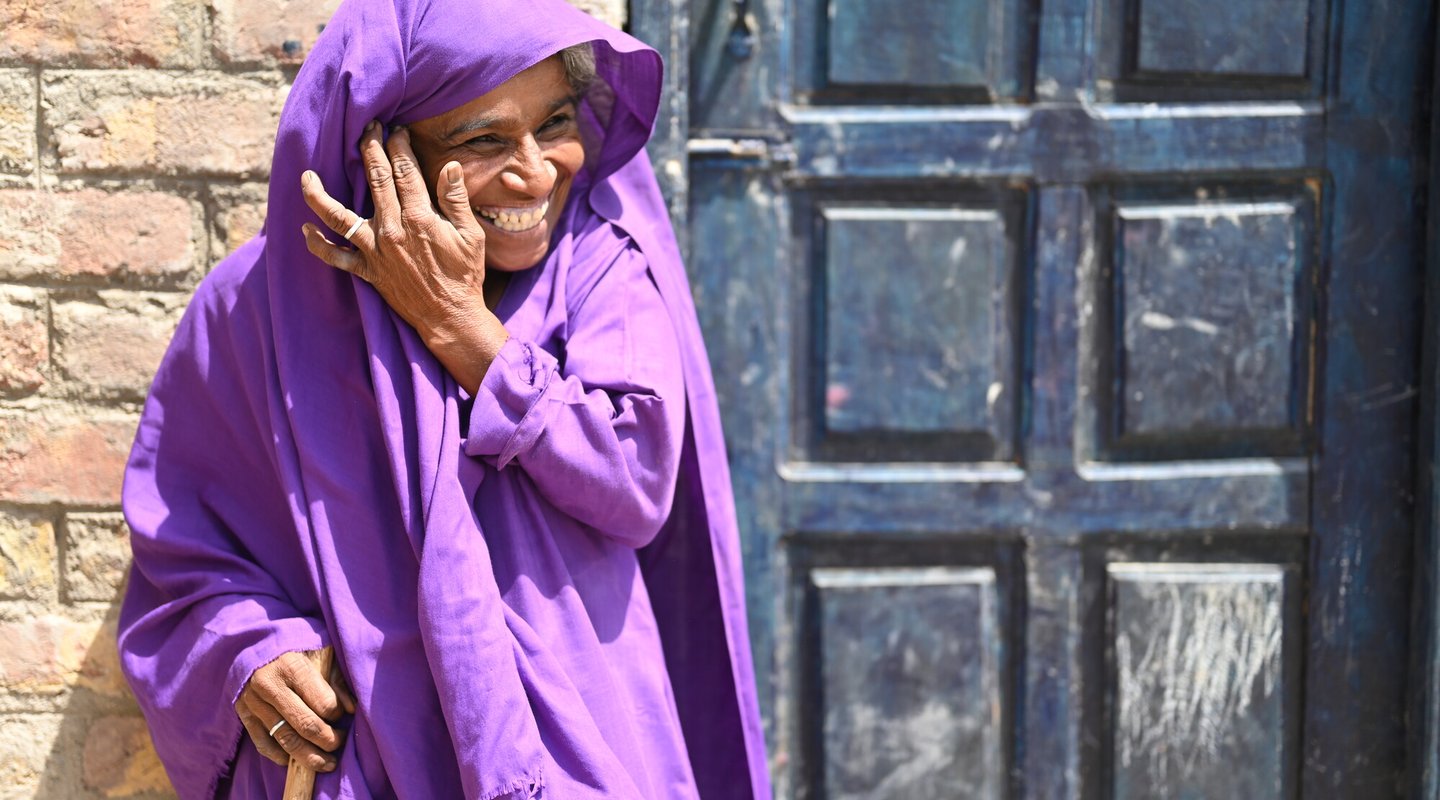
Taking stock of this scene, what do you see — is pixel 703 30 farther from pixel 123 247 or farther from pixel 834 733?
pixel 834 733

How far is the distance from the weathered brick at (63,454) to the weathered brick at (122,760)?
37cm

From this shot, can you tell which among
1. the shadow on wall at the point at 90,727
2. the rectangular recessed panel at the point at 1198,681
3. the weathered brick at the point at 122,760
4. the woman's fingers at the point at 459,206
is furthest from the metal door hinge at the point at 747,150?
the weathered brick at the point at 122,760

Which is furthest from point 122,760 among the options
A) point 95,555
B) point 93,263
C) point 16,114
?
point 16,114

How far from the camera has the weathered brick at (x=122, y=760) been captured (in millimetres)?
2094

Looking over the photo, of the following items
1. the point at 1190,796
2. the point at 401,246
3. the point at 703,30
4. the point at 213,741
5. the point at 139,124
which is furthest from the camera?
the point at 1190,796

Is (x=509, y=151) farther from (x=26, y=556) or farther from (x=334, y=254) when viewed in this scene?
(x=26, y=556)

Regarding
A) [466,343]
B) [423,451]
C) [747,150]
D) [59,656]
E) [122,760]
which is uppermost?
[747,150]

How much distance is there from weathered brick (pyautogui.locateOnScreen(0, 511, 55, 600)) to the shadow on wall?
0.06 m

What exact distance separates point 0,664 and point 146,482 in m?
0.60

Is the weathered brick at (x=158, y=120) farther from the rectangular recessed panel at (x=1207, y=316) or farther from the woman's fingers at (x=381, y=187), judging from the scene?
the rectangular recessed panel at (x=1207, y=316)

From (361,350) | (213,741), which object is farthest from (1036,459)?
(213,741)

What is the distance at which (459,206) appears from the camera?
5.21 ft

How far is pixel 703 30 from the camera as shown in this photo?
7.27ft

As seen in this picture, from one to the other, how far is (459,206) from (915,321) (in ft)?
3.19
